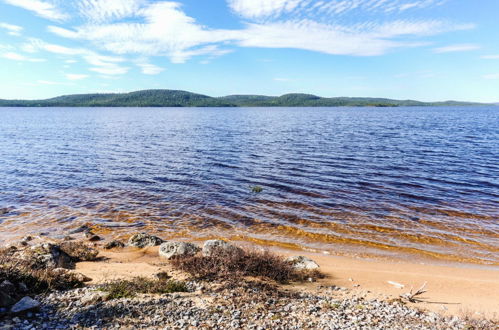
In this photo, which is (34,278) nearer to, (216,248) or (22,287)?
(22,287)

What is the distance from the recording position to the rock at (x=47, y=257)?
11227 mm

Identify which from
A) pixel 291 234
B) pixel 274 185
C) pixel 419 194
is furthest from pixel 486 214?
pixel 274 185

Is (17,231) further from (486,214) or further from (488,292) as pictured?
(486,214)

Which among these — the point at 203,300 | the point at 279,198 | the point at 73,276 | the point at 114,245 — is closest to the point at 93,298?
the point at 73,276

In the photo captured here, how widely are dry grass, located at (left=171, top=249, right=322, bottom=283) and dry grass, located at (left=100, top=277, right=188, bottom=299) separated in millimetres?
1089

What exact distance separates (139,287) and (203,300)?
222 cm

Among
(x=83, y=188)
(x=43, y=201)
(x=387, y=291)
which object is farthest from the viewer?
(x=83, y=188)

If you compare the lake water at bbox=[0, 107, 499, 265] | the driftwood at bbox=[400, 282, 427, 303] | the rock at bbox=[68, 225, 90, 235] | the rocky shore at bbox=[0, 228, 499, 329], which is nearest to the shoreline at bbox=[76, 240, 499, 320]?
the driftwood at bbox=[400, 282, 427, 303]

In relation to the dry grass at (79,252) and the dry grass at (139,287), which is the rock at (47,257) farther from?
the dry grass at (139,287)

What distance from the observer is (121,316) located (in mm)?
8172

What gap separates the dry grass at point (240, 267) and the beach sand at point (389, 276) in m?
0.45

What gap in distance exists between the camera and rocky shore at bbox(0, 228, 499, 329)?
26.3 ft

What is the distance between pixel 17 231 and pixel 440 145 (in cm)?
5335

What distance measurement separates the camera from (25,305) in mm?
7996
